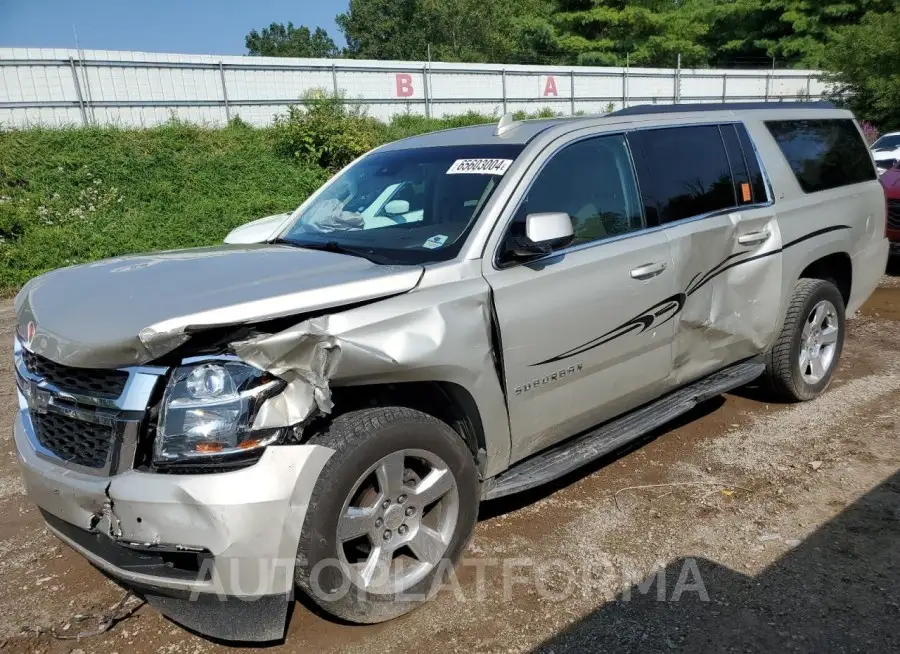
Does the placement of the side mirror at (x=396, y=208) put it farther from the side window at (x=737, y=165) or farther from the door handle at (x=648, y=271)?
the side window at (x=737, y=165)

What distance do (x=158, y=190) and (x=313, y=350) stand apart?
40.4 feet

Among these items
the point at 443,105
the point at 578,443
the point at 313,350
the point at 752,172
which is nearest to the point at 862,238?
the point at 752,172

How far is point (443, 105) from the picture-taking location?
2288 cm

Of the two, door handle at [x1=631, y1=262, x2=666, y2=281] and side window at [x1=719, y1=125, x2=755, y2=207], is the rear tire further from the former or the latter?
door handle at [x1=631, y1=262, x2=666, y2=281]

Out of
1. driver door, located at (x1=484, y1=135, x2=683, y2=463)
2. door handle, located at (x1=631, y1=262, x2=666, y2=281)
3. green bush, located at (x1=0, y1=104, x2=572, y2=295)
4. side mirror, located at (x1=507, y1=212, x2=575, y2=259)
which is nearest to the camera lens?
side mirror, located at (x1=507, y1=212, x2=575, y2=259)

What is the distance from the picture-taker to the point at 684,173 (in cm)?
396

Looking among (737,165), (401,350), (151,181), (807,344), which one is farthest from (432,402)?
(151,181)

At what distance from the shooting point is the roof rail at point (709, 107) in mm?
4016

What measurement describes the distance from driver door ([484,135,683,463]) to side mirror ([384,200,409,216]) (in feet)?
2.26

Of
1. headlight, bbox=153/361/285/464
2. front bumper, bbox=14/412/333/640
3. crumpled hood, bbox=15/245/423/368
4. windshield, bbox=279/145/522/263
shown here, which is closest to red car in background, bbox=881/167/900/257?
windshield, bbox=279/145/522/263

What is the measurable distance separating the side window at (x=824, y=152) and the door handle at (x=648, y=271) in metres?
1.71

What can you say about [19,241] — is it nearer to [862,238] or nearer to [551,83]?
[862,238]

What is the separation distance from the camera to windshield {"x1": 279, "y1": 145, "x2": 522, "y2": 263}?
10.4 ft

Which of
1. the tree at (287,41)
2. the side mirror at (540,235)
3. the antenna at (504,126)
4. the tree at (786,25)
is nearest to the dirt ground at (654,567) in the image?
the side mirror at (540,235)
